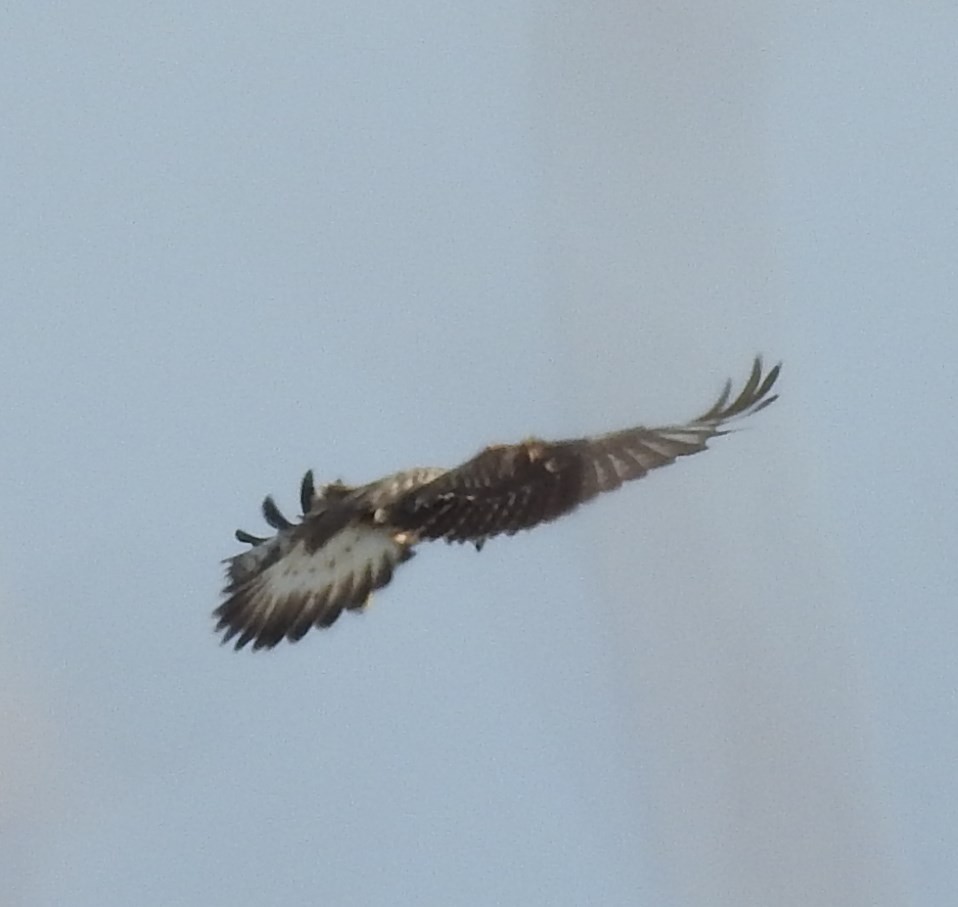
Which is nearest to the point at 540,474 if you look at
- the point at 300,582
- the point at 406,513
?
the point at 406,513

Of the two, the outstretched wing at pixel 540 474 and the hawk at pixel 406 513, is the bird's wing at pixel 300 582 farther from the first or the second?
the outstretched wing at pixel 540 474

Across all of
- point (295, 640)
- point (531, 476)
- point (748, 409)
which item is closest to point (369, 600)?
point (295, 640)

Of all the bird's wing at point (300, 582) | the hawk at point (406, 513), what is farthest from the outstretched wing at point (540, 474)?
the bird's wing at point (300, 582)

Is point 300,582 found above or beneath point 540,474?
beneath

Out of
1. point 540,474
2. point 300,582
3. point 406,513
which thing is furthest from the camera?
point 300,582

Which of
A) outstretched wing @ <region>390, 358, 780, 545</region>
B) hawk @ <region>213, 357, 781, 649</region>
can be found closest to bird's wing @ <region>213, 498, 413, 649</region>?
hawk @ <region>213, 357, 781, 649</region>

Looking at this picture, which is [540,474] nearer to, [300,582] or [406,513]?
[406,513]

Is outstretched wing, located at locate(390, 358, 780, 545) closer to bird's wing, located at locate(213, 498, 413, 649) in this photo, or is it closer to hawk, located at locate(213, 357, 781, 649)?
hawk, located at locate(213, 357, 781, 649)
